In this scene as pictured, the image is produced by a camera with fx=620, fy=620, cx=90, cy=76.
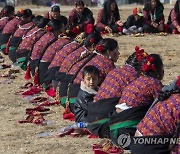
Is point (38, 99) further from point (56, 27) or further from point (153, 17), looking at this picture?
point (153, 17)

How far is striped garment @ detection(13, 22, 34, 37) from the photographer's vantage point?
437 inches

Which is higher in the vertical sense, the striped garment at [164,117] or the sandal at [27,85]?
the striped garment at [164,117]

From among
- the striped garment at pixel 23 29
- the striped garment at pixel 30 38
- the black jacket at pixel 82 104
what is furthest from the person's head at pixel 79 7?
the black jacket at pixel 82 104

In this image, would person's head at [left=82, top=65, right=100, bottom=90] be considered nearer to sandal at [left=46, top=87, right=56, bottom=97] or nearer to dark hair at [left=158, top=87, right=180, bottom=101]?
dark hair at [left=158, top=87, right=180, bottom=101]

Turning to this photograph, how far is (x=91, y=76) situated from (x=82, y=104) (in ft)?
1.11

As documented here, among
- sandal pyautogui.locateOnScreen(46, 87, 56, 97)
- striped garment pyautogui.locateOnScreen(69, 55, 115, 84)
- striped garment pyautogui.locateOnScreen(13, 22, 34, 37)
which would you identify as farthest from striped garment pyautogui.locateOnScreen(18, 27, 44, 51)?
striped garment pyautogui.locateOnScreen(69, 55, 115, 84)

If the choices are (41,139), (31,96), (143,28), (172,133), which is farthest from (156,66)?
(143,28)

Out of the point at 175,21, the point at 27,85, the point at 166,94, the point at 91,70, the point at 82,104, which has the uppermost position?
the point at 166,94

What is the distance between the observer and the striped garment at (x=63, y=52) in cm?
831

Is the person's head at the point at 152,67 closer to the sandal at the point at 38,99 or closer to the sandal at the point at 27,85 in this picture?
the sandal at the point at 38,99

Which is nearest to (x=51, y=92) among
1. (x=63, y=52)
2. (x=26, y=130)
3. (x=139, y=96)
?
(x=63, y=52)

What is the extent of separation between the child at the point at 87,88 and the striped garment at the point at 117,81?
35 centimetres

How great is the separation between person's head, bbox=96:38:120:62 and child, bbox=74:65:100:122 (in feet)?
1.15

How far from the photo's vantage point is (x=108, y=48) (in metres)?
6.85
